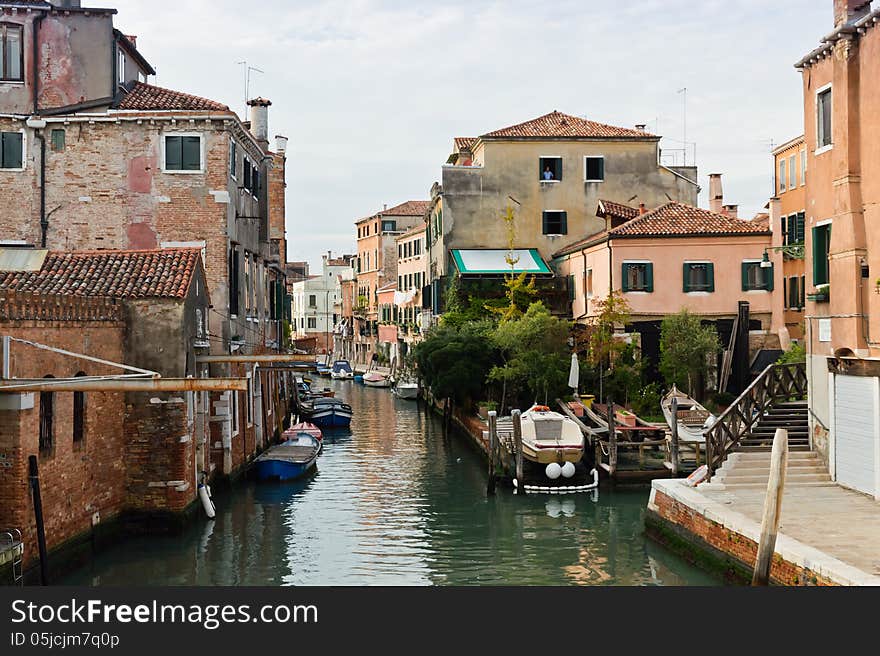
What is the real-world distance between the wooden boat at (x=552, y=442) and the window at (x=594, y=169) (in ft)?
53.6

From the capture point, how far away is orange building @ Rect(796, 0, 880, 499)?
1398 cm

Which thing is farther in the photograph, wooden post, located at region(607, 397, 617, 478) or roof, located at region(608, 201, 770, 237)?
roof, located at region(608, 201, 770, 237)

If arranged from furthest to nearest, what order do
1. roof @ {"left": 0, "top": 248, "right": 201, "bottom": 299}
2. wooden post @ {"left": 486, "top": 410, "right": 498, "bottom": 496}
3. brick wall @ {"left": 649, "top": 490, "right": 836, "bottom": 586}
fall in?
1. wooden post @ {"left": 486, "top": 410, "right": 498, "bottom": 496}
2. roof @ {"left": 0, "top": 248, "right": 201, "bottom": 299}
3. brick wall @ {"left": 649, "top": 490, "right": 836, "bottom": 586}

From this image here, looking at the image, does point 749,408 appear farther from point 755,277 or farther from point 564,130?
point 564,130

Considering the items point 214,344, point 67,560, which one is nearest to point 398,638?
point 67,560

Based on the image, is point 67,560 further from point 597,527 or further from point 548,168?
point 548,168

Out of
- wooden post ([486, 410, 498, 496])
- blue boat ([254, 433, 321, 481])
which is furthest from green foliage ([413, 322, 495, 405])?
wooden post ([486, 410, 498, 496])

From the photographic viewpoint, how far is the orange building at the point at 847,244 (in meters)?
14.0

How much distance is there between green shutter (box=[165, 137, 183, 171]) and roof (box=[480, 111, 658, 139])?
16.7 metres

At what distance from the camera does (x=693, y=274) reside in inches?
1109

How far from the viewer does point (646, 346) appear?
92.0 ft

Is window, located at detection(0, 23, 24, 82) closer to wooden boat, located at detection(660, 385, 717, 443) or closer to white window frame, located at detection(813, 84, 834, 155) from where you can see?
wooden boat, located at detection(660, 385, 717, 443)

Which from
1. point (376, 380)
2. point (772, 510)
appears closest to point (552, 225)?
point (376, 380)

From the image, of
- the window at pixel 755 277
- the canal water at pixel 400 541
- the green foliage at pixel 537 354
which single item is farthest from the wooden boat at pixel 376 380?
the canal water at pixel 400 541
